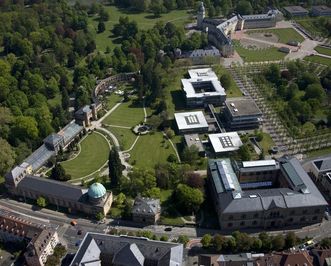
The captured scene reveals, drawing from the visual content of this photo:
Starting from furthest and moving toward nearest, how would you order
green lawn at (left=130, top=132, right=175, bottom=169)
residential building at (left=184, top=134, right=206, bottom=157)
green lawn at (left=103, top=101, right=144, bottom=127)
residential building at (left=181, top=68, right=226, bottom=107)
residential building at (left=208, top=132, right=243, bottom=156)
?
residential building at (left=181, top=68, right=226, bottom=107) → green lawn at (left=103, top=101, right=144, bottom=127) → residential building at (left=184, top=134, right=206, bottom=157) → residential building at (left=208, top=132, right=243, bottom=156) → green lawn at (left=130, top=132, right=175, bottom=169)

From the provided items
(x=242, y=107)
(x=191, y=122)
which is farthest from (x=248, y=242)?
(x=242, y=107)

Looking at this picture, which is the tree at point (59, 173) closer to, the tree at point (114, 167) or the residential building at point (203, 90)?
the tree at point (114, 167)

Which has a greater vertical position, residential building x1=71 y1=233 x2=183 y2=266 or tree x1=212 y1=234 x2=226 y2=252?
residential building x1=71 y1=233 x2=183 y2=266

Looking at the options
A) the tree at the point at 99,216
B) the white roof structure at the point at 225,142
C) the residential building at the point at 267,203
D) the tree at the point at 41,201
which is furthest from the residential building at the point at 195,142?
the tree at the point at 41,201

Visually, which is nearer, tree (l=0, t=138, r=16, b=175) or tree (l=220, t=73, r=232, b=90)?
tree (l=0, t=138, r=16, b=175)

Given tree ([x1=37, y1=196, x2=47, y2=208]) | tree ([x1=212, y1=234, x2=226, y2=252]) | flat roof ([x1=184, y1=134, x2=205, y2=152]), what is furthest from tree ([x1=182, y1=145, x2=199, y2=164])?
tree ([x1=37, y1=196, x2=47, y2=208])

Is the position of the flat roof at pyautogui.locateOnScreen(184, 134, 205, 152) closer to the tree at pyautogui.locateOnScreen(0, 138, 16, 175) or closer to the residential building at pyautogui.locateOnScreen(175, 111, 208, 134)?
the residential building at pyautogui.locateOnScreen(175, 111, 208, 134)

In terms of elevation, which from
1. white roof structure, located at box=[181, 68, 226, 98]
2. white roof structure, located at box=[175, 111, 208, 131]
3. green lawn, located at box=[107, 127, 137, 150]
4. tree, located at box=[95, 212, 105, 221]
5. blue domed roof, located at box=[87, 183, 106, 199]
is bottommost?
tree, located at box=[95, 212, 105, 221]

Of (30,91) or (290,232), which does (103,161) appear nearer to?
(30,91)
